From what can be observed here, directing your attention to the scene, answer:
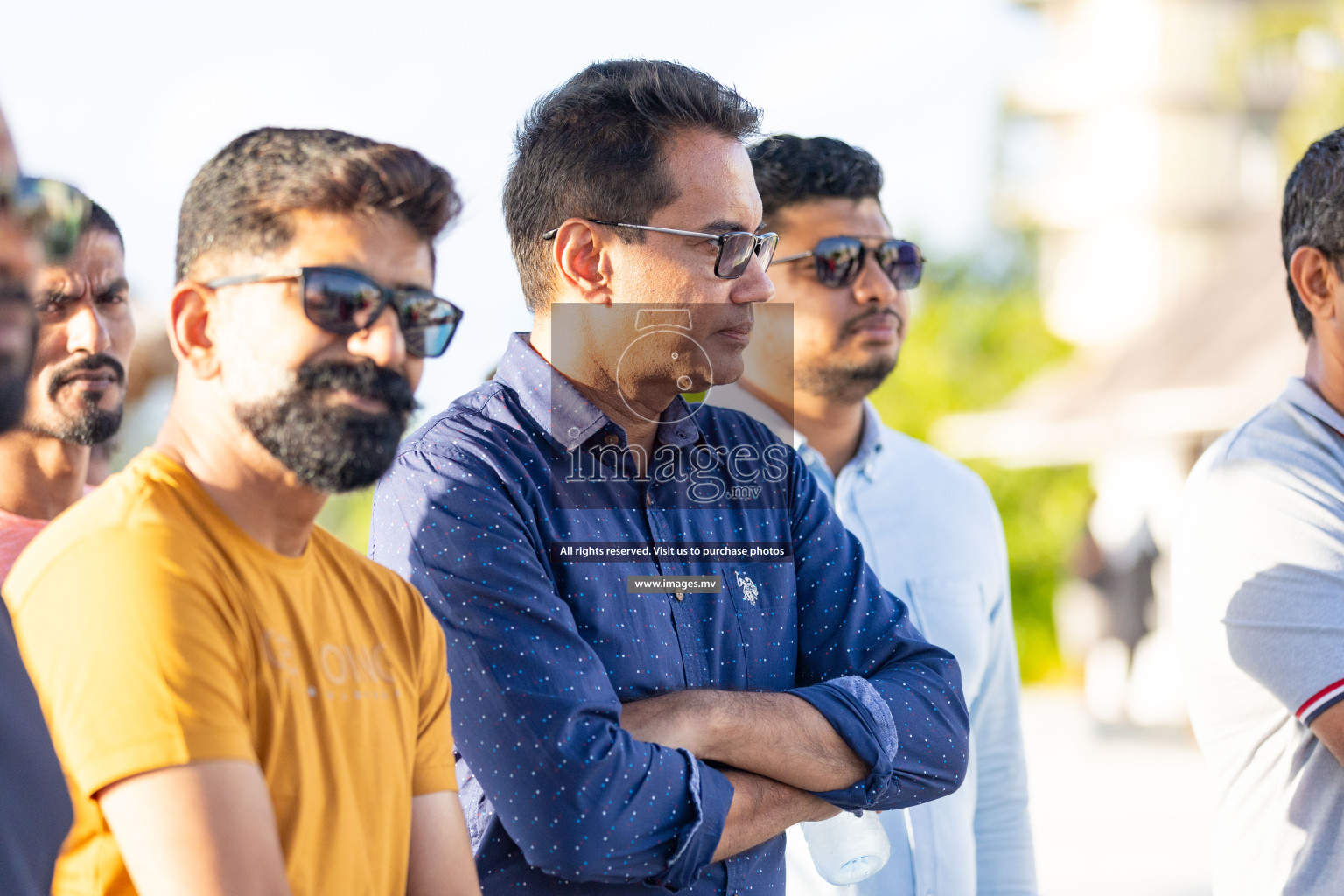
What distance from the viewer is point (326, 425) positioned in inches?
84.6

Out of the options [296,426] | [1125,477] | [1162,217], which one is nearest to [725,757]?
[296,426]

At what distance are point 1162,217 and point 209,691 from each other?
59.0m

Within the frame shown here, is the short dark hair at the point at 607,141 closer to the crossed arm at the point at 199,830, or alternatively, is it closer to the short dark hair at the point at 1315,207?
the short dark hair at the point at 1315,207

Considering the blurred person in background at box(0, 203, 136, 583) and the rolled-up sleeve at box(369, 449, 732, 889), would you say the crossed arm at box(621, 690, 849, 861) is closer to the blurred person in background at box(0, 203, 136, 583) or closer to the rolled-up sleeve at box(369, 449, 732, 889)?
the rolled-up sleeve at box(369, 449, 732, 889)

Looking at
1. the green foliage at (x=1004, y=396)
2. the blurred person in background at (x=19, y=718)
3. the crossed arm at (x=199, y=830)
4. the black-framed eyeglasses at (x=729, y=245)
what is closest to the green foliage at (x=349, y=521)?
the green foliage at (x=1004, y=396)

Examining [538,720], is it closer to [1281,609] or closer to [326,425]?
[326,425]

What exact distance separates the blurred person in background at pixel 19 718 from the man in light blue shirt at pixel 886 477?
211 cm

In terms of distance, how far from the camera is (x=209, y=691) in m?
1.91

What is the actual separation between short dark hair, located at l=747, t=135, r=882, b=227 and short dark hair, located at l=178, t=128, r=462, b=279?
6.46 ft

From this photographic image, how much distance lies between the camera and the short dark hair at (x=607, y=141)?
2998 millimetres

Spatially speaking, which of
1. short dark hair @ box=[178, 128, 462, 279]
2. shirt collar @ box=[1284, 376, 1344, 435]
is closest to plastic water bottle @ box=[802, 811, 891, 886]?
shirt collar @ box=[1284, 376, 1344, 435]

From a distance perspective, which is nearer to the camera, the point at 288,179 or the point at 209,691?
the point at 209,691

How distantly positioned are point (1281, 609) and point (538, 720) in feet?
5.04

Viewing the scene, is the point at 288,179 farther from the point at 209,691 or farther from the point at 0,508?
the point at 0,508
